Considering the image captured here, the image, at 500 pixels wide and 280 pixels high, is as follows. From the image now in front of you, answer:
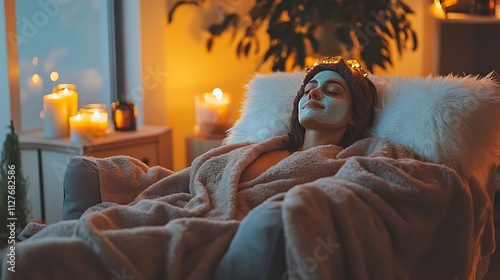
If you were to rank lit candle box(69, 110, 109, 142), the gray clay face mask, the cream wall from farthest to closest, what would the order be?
the cream wall → lit candle box(69, 110, 109, 142) → the gray clay face mask

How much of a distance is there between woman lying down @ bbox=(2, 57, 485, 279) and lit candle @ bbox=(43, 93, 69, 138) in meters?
0.75

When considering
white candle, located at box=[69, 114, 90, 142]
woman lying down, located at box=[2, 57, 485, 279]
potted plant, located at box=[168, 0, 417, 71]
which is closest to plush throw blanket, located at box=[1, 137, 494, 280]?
woman lying down, located at box=[2, 57, 485, 279]

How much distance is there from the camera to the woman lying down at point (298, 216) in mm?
1401

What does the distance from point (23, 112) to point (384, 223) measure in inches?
64.0

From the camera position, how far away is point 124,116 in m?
2.72

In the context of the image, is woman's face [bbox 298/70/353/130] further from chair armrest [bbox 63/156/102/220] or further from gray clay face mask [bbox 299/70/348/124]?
chair armrest [bbox 63/156/102/220]

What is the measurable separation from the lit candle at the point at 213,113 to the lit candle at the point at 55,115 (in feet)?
1.78

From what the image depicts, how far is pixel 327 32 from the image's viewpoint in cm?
354

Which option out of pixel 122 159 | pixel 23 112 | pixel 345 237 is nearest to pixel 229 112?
pixel 23 112

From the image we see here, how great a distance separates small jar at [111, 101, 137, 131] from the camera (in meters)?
2.72

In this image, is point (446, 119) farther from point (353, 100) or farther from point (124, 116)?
point (124, 116)

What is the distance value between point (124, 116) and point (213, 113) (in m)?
0.36

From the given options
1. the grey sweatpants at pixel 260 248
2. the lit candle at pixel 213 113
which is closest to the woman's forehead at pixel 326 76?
the grey sweatpants at pixel 260 248

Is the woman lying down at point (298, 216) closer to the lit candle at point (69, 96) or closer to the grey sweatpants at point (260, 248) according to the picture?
the grey sweatpants at point (260, 248)
